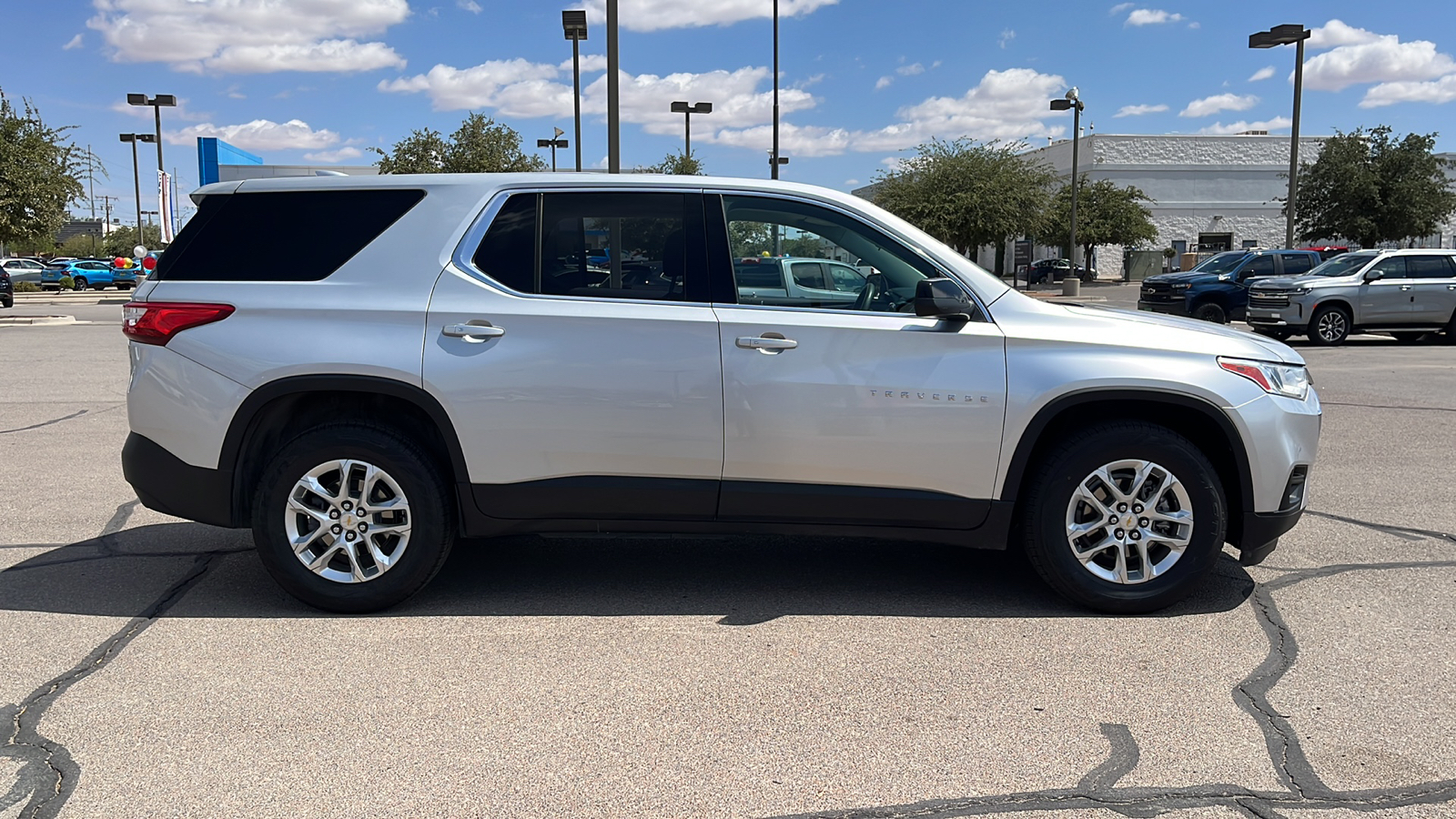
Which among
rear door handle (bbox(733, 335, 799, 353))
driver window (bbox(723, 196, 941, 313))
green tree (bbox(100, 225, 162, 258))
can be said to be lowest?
rear door handle (bbox(733, 335, 799, 353))

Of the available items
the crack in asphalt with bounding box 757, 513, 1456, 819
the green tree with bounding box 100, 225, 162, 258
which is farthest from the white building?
the green tree with bounding box 100, 225, 162, 258

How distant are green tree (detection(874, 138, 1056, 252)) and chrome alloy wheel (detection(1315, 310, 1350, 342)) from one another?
18.8 meters

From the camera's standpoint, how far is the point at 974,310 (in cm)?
467

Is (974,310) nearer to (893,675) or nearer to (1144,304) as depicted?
(893,675)

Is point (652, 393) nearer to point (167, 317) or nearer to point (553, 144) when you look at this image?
point (167, 317)

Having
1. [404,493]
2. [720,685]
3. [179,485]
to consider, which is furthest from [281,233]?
[720,685]

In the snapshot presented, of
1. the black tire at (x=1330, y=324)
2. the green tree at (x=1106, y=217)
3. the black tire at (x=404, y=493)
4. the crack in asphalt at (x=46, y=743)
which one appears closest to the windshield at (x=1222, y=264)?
the black tire at (x=1330, y=324)

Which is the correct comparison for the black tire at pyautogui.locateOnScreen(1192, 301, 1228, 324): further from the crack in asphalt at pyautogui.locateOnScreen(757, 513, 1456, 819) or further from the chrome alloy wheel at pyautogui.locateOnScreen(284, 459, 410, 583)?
the chrome alloy wheel at pyautogui.locateOnScreen(284, 459, 410, 583)

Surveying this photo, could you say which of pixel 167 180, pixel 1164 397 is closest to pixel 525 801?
pixel 1164 397

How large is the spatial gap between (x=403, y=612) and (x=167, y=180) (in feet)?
103

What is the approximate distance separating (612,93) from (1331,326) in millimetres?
13277

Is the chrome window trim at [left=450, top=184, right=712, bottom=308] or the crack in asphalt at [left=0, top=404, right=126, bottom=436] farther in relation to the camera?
the crack in asphalt at [left=0, top=404, right=126, bottom=436]

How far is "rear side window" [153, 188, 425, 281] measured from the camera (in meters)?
4.82

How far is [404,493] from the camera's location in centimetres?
470
